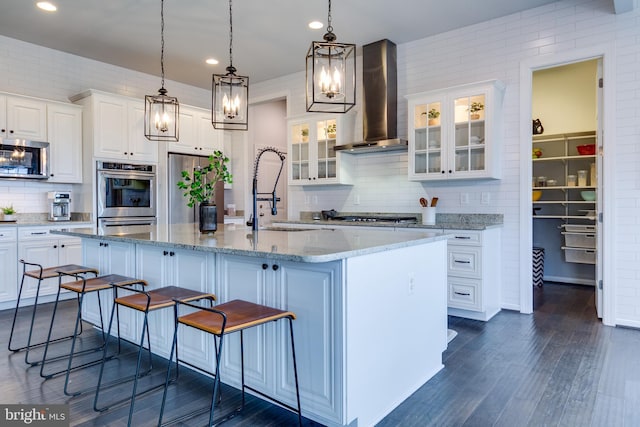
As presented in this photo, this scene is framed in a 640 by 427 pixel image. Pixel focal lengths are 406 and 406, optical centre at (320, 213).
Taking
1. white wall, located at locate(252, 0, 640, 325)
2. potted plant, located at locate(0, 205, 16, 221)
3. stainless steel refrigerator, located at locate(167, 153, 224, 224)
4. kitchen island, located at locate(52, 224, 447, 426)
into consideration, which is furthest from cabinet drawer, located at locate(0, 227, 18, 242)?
white wall, located at locate(252, 0, 640, 325)

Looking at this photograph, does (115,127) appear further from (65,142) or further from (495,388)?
(495,388)

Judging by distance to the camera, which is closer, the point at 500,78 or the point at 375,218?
the point at 500,78

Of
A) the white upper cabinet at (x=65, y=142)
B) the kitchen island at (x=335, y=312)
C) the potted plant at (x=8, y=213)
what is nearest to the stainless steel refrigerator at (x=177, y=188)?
the white upper cabinet at (x=65, y=142)

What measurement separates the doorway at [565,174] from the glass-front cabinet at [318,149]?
2681 millimetres

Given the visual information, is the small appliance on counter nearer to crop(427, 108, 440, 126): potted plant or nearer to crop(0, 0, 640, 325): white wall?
crop(0, 0, 640, 325): white wall

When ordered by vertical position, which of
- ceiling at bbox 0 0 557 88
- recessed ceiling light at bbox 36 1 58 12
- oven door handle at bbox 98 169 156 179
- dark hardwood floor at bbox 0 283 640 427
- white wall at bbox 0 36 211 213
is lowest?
dark hardwood floor at bbox 0 283 640 427

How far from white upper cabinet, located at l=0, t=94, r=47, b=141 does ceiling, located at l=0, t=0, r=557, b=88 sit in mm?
755

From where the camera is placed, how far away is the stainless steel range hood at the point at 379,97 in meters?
4.71

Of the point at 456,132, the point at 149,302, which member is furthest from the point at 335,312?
the point at 456,132

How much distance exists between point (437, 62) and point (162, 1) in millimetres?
2926

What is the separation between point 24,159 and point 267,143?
3.67 metres

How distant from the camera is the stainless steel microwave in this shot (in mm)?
4277

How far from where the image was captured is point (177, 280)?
8.61 ft

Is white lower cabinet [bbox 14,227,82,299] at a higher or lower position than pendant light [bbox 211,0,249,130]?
lower
